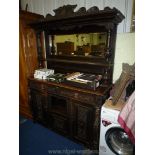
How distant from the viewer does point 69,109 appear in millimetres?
2117

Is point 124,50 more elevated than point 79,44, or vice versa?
point 79,44

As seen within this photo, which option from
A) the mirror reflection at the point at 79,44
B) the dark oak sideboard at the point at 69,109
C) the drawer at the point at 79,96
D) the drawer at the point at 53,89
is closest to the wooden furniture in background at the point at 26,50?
the dark oak sideboard at the point at 69,109

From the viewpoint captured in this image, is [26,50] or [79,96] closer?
[79,96]

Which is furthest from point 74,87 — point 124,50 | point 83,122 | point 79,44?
point 124,50

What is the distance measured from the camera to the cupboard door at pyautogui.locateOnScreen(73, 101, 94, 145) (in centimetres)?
194

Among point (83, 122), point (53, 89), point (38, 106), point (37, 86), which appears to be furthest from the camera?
point (38, 106)

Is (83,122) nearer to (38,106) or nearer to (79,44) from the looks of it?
(38,106)

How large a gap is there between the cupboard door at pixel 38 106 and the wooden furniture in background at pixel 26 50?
11.9 inches

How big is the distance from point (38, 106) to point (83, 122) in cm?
92

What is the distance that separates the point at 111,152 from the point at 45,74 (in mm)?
1487

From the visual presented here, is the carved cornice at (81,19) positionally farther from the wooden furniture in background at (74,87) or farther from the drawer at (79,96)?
the drawer at (79,96)

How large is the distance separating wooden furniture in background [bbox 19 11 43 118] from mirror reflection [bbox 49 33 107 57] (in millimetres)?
343
